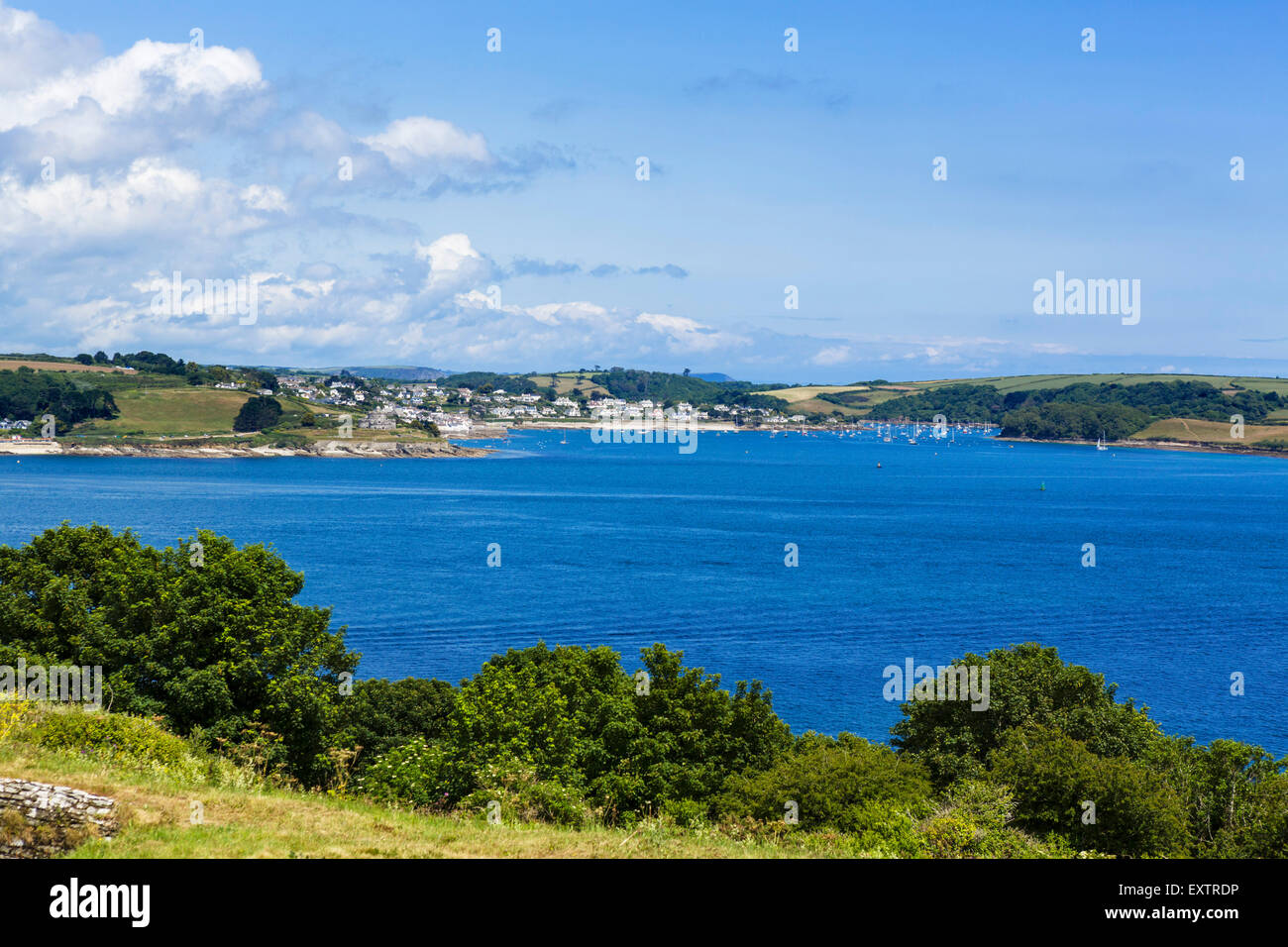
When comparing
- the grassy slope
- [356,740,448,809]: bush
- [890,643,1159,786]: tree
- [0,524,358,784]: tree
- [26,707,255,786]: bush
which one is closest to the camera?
the grassy slope

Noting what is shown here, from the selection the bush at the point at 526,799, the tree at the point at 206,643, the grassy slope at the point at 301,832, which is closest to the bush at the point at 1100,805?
the grassy slope at the point at 301,832

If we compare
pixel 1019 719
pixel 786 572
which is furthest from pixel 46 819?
pixel 786 572

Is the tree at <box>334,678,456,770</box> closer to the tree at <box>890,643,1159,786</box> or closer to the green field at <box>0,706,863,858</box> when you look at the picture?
the green field at <box>0,706,863,858</box>

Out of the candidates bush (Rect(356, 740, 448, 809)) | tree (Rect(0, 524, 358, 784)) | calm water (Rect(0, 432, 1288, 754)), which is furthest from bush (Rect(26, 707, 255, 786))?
calm water (Rect(0, 432, 1288, 754))

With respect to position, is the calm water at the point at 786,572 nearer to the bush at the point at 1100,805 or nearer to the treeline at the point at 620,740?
the treeline at the point at 620,740

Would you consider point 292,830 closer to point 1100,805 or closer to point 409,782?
point 409,782
